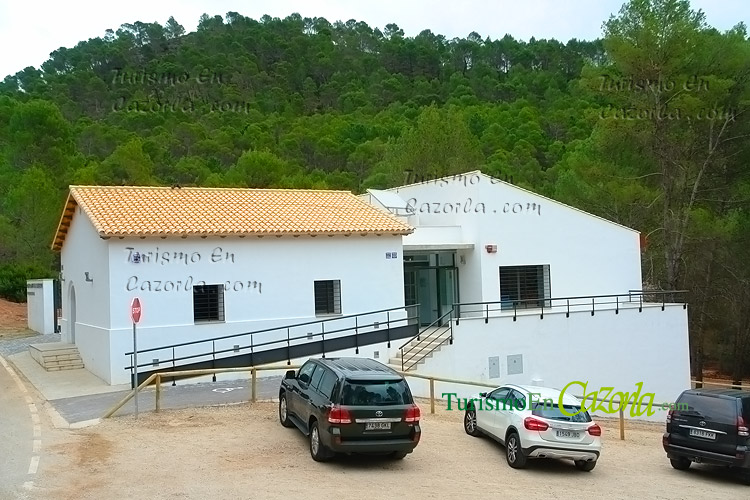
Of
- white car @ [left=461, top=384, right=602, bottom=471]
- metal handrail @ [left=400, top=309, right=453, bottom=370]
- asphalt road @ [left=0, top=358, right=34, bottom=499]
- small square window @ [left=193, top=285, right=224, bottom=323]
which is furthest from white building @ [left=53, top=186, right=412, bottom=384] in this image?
white car @ [left=461, top=384, right=602, bottom=471]

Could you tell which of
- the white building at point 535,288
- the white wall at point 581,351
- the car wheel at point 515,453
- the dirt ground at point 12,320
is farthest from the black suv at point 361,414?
the dirt ground at point 12,320

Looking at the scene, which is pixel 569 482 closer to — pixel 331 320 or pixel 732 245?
pixel 331 320

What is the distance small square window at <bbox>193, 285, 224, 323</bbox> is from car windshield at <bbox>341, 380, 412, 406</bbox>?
1127cm

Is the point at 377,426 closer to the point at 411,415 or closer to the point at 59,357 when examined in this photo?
the point at 411,415

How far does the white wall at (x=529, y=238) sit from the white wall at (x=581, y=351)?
265 centimetres

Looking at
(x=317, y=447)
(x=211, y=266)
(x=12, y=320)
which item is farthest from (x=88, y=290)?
(x=12, y=320)

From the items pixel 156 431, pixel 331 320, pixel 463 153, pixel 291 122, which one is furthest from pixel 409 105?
pixel 156 431

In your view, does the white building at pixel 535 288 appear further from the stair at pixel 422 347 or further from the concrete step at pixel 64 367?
the concrete step at pixel 64 367

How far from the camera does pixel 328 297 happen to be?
24078mm

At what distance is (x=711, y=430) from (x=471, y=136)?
97.9 ft

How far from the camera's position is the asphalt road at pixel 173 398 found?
16484mm

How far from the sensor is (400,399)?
11.9m

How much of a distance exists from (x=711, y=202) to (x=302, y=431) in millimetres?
28375

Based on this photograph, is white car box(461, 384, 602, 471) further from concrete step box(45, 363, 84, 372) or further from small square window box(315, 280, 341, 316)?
concrete step box(45, 363, 84, 372)
